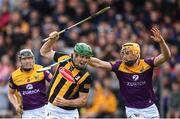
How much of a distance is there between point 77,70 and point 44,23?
842 centimetres

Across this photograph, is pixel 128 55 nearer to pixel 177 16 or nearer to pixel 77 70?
pixel 77 70

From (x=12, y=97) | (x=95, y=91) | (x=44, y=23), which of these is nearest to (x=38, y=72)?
(x=12, y=97)

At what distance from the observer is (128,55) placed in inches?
517

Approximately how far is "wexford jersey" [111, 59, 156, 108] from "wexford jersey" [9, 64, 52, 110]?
153 cm

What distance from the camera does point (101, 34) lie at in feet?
66.8

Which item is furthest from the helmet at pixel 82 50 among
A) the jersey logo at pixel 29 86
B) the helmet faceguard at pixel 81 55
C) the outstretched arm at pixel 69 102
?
the jersey logo at pixel 29 86

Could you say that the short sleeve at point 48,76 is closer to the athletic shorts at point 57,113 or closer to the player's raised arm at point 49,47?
the player's raised arm at point 49,47

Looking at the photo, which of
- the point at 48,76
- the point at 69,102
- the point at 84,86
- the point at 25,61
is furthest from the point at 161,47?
the point at 25,61

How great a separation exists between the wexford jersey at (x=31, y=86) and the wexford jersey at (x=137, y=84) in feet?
5.02

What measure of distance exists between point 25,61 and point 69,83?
4.52 feet

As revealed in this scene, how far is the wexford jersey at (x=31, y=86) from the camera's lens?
14070 mm

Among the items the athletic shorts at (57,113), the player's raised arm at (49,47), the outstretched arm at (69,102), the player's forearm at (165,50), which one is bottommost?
the athletic shorts at (57,113)

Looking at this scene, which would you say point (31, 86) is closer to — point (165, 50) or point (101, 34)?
point (165, 50)

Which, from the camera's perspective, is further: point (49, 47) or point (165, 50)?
point (49, 47)
